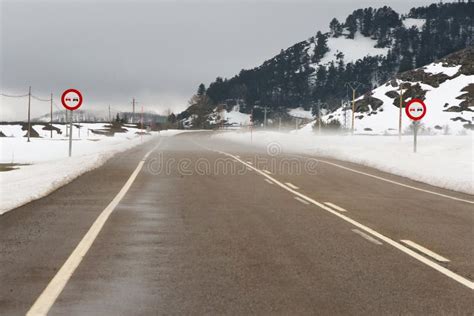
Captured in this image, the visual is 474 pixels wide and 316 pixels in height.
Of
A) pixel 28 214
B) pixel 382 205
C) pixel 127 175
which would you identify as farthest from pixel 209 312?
pixel 127 175

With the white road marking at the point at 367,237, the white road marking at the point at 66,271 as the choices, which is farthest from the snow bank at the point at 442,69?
the white road marking at the point at 66,271

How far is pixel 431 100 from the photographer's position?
157 meters

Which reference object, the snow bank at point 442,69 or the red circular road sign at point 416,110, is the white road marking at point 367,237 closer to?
the red circular road sign at point 416,110

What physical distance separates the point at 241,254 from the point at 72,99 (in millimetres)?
16566

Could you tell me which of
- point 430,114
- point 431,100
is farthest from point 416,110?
point 431,100

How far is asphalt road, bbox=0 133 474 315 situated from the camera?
186 inches

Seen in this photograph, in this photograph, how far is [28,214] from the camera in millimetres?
9453

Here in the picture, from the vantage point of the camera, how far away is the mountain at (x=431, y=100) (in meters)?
137

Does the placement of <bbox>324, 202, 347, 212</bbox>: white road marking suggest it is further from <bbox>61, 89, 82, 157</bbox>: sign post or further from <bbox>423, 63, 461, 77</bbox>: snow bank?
<bbox>423, 63, 461, 77</bbox>: snow bank

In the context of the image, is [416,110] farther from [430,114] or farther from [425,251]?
[430,114]

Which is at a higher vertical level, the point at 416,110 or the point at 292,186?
the point at 416,110

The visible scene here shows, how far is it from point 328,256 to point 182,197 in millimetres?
6188

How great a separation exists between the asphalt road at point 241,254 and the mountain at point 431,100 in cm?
11968

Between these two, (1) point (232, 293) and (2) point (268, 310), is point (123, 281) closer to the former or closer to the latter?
(1) point (232, 293)
